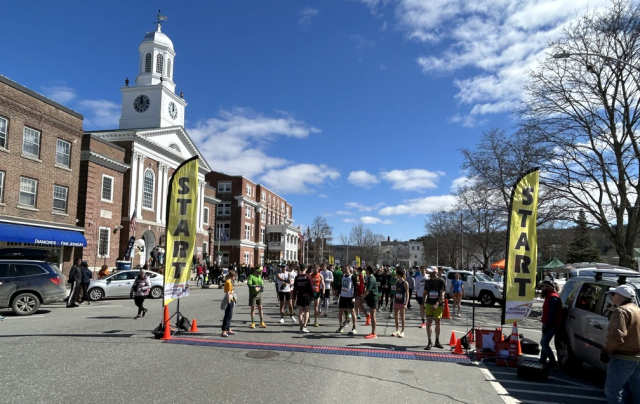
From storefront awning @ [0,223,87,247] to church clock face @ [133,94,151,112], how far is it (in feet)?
63.1

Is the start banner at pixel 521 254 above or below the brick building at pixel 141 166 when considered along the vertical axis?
below

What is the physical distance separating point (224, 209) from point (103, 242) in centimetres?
3510

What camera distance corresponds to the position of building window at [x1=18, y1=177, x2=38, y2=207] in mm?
23953

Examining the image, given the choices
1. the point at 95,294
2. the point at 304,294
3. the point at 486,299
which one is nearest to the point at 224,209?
the point at 95,294

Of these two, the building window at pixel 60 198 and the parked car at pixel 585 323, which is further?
the building window at pixel 60 198

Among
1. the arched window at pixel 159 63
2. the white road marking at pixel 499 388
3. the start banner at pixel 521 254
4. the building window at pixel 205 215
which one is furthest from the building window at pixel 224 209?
the white road marking at pixel 499 388

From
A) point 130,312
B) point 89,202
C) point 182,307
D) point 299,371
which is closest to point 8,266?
point 130,312

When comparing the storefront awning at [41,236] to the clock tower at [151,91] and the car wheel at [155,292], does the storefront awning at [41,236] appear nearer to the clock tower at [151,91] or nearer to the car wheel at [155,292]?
the car wheel at [155,292]

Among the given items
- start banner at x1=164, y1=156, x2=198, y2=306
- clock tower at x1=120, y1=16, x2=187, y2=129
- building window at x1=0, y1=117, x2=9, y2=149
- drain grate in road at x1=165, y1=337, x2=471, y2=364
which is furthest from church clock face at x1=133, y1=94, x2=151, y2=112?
drain grate in road at x1=165, y1=337, x2=471, y2=364

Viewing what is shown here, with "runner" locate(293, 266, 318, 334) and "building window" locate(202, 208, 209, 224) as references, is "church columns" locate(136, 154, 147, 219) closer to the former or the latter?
"building window" locate(202, 208, 209, 224)

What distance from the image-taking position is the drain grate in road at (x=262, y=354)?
27.5 feet

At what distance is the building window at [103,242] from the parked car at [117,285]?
1224 cm

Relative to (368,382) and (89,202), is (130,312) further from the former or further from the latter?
(89,202)

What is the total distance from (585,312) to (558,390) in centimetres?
166
